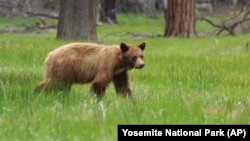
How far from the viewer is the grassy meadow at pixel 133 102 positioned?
260 inches

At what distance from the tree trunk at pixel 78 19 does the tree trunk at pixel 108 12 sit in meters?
15.2

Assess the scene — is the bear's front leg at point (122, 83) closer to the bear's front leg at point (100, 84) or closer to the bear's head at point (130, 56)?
the bear's head at point (130, 56)

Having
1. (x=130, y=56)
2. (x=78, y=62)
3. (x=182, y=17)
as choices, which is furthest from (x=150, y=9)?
(x=130, y=56)

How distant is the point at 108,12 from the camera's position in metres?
37.0

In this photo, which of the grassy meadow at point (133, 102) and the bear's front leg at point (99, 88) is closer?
the grassy meadow at point (133, 102)

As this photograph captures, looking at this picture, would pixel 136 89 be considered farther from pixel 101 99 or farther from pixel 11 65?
pixel 11 65

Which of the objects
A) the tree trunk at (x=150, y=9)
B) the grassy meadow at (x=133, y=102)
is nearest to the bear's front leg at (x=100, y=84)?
the grassy meadow at (x=133, y=102)

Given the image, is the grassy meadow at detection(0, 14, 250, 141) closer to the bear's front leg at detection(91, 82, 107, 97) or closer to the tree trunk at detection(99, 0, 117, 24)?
the bear's front leg at detection(91, 82, 107, 97)

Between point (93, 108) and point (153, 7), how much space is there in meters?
36.5

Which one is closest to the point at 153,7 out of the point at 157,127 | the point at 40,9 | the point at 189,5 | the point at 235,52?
the point at 40,9

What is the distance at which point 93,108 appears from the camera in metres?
7.66

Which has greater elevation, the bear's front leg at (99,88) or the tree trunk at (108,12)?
the bear's front leg at (99,88)

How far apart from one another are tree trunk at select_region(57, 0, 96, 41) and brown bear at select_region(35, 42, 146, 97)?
10567 millimetres

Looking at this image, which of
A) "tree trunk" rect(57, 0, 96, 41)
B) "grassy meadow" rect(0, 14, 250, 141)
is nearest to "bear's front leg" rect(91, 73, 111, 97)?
"grassy meadow" rect(0, 14, 250, 141)
